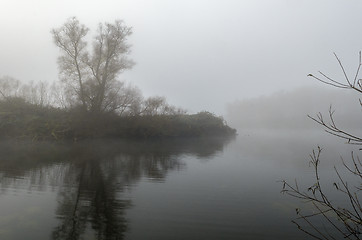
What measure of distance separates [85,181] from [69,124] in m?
13.3

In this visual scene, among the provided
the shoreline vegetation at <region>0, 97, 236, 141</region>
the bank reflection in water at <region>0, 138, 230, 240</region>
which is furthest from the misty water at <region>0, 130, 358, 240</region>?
the shoreline vegetation at <region>0, 97, 236, 141</region>

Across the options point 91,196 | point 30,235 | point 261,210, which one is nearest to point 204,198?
point 261,210

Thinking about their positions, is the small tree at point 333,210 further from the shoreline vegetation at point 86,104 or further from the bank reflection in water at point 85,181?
the shoreline vegetation at point 86,104

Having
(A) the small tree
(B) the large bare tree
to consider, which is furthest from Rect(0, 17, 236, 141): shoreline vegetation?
(A) the small tree

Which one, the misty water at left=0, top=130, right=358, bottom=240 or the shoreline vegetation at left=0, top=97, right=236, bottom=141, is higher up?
the shoreline vegetation at left=0, top=97, right=236, bottom=141

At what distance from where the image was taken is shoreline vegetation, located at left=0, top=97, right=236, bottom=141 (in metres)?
18.5

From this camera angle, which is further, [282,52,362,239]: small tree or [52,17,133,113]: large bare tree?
[52,17,133,113]: large bare tree

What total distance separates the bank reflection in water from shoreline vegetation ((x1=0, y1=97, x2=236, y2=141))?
18.8 feet

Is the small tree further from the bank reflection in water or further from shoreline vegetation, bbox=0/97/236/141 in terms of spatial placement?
shoreline vegetation, bbox=0/97/236/141

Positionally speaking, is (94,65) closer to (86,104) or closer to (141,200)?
(86,104)

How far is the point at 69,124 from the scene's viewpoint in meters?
20.1

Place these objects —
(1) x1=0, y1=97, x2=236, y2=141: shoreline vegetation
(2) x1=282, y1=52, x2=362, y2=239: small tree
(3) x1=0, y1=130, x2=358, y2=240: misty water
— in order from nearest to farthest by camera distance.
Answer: (2) x1=282, y1=52, x2=362, y2=239: small tree
(3) x1=0, y1=130, x2=358, y2=240: misty water
(1) x1=0, y1=97, x2=236, y2=141: shoreline vegetation

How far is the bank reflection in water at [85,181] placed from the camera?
4930 millimetres

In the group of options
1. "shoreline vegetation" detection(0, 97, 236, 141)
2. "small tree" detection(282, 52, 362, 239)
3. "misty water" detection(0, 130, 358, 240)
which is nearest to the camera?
"small tree" detection(282, 52, 362, 239)
